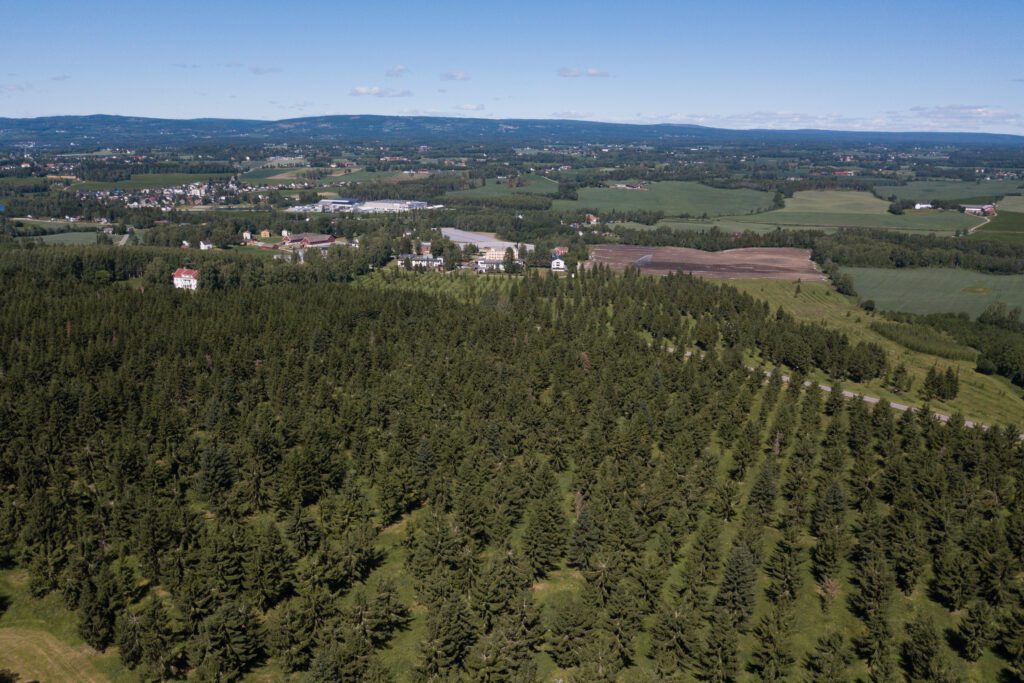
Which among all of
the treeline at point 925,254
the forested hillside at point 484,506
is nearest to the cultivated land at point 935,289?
the treeline at point 925,254

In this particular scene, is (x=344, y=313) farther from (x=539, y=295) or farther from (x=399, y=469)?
(x=399, y=469)

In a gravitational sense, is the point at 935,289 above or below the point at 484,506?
below

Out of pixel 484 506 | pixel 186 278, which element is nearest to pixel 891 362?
pixel 484 506

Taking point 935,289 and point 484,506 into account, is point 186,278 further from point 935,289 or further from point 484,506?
point 935,289

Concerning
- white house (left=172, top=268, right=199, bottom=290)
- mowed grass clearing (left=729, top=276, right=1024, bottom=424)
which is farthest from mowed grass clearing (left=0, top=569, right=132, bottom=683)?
white house (left=172, top=268, right=199, bottom=290)

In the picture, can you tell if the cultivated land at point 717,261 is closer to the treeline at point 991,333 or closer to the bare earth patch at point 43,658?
the treeline at point 991,333

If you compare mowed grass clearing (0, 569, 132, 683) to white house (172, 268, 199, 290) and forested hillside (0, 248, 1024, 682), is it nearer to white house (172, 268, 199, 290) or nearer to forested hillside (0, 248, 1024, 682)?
forested hillside (0, 248, 1024, 682)

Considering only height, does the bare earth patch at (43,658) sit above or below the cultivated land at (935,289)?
below
